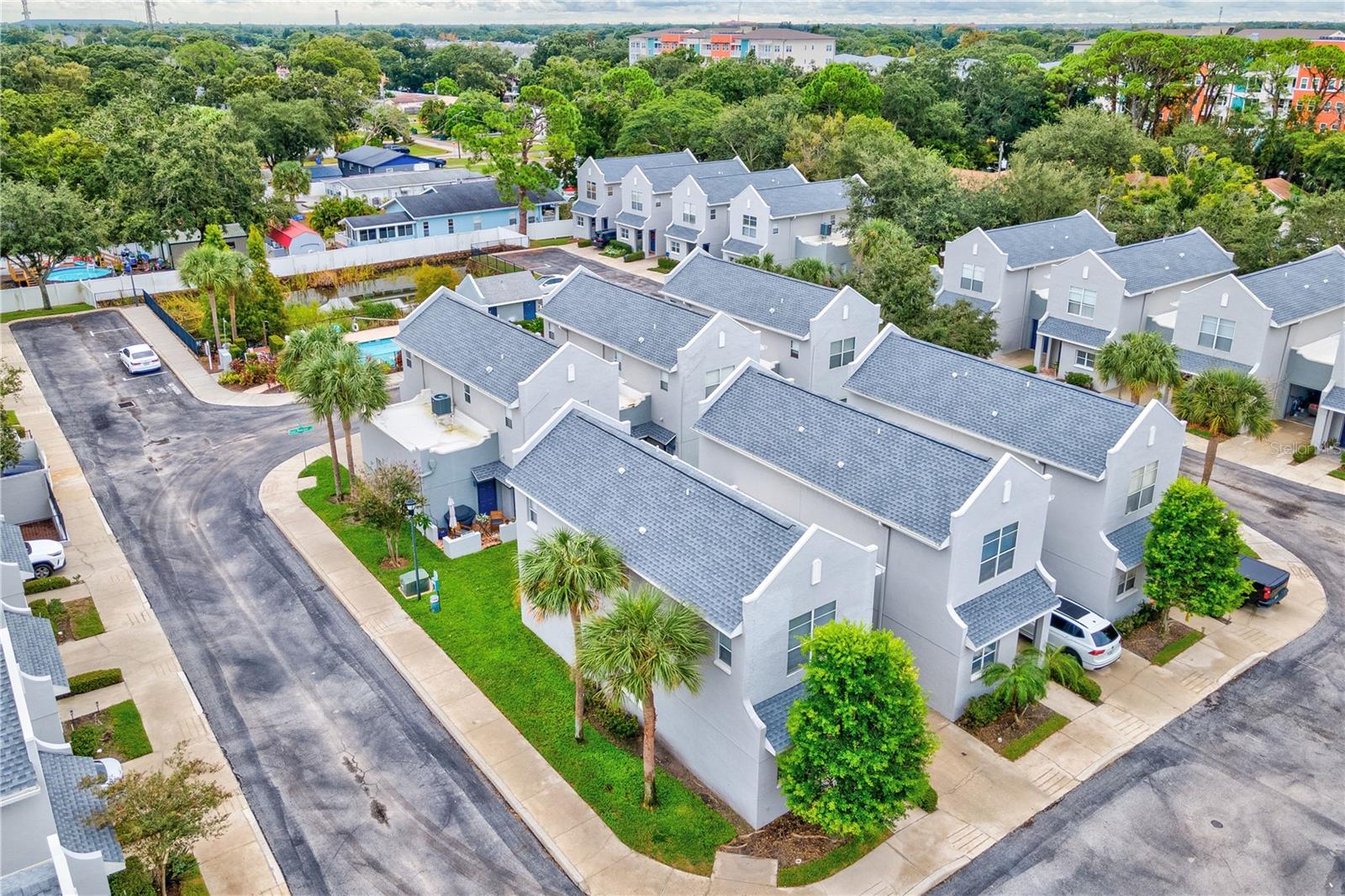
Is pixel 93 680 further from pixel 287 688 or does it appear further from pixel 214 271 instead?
pixel 214 271

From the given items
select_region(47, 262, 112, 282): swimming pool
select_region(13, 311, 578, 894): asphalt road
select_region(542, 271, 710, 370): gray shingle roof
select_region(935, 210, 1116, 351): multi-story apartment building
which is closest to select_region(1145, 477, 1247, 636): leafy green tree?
select_region(542, 271, 710, 370): gray shingle roof

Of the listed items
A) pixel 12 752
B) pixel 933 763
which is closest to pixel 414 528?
pixel 12 752

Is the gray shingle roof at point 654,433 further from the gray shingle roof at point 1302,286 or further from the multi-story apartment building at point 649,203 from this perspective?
the multi-story apartment building at point 649,203

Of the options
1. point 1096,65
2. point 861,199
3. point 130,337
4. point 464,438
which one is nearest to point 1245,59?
point 1096,65

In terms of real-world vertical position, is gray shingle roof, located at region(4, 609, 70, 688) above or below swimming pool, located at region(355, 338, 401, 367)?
above

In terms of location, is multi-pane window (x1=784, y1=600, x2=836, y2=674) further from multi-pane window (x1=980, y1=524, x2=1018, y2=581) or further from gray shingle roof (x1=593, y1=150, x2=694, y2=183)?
gray shingle roof (x1=593, y1=150, x2=694, y2=183)
